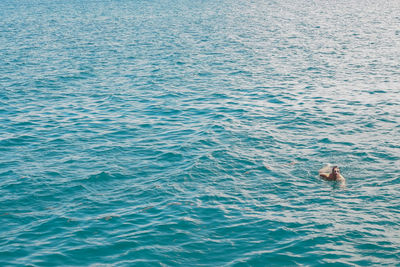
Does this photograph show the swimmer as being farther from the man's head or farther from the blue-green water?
the blue-green water

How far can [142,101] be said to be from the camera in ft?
149

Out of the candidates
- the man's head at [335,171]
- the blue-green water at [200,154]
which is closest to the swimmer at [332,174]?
the man's head at [335,171]

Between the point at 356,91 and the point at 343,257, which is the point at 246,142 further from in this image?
the point at 356,91

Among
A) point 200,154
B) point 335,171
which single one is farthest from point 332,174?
point 200,154

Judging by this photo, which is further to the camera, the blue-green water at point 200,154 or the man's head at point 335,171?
the man's head at point 335,171

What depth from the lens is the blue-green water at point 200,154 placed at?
2200 centimetres

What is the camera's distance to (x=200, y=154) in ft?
105

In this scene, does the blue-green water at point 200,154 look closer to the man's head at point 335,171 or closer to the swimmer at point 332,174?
the swimmer at point 332,174

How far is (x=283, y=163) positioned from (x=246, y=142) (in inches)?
179

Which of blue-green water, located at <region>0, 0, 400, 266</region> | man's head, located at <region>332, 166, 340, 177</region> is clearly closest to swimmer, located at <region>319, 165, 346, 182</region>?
man's head, located at <region>332, 166, 340, 177</region>

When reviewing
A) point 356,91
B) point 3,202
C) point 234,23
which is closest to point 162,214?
point 3,202

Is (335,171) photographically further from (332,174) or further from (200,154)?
(200,154)

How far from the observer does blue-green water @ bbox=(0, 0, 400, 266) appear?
22.0 metres

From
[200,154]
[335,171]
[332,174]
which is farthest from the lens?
[200,154]
